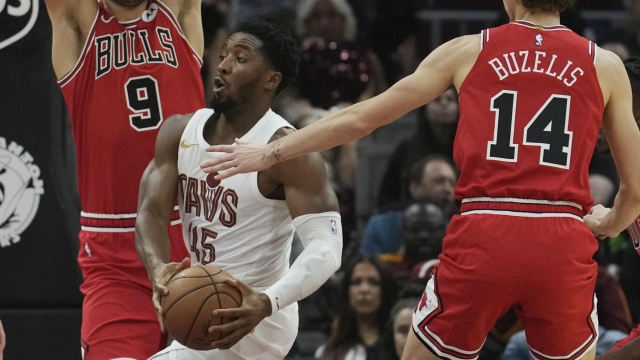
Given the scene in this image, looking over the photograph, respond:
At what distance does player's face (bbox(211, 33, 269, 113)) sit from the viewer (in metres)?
5.57

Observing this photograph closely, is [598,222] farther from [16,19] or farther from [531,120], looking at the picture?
[16,19]

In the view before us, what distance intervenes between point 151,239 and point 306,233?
2.48 feet

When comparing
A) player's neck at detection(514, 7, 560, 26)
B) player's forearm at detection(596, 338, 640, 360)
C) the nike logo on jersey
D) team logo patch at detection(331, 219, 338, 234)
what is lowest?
player's forearm at detection(596, 338, 640, 360)

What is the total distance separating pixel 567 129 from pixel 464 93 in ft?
1.46

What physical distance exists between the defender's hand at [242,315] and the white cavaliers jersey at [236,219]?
1.52ft

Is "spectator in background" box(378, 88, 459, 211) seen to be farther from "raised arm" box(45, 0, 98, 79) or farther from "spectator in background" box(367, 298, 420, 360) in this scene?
"raised arm" box(45, 0, 98, 79)

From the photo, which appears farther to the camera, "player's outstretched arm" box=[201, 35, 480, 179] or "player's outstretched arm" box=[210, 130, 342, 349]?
"player's outstretched arm" box=[210, 130, 342, 349]

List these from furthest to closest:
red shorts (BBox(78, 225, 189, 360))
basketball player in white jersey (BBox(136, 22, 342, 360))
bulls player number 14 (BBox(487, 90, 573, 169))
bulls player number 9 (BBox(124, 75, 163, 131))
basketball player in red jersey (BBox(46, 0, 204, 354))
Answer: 1. bulls player number 9 (BBox(124, 75, 163, 131))
2. basketball player in red jersey (BBox(46, 0, 204, 354))
3. red shorts (BBox(78, 225, 189, 360))
4. basketball player in white jersey (BBox(136, 22, 342, 360))
5. bulls player number 14 (BBox(487, 90, 573, 169))

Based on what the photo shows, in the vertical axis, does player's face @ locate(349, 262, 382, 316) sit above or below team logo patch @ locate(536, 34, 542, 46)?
below

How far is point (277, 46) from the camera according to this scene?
5.73 metres

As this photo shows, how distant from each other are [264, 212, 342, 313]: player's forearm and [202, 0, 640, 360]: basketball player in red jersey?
481mm

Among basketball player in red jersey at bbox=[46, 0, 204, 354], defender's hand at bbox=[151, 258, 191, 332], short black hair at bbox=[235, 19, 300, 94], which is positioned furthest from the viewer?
basketball player in red jersey at bbox=[46, 0, 204, 354]

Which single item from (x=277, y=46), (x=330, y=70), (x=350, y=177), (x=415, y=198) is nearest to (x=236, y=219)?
(x=277, y=46)

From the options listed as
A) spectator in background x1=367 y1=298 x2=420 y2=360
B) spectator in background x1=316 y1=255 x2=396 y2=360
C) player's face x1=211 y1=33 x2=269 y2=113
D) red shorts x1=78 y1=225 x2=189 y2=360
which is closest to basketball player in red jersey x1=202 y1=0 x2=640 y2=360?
player's face x1=211 y1=33 x2=269 y2=113
